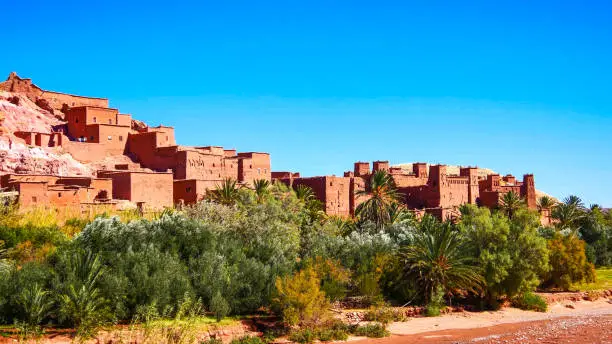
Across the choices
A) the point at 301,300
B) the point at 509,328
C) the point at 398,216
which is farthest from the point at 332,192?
the point at 301,300

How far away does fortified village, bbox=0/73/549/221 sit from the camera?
3647 centimetres

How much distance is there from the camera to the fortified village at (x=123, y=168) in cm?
3647

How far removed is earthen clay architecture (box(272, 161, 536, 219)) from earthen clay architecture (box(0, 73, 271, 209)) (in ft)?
14.9

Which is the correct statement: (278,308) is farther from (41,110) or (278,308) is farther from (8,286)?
(41,110)

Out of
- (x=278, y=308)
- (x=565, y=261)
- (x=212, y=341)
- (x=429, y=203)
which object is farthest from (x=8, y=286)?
(x=429, y=203)

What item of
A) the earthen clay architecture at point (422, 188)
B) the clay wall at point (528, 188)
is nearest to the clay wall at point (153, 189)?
the earthen clay architecture at point (422, 188)

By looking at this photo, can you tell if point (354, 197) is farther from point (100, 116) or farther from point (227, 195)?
point (100, 116)

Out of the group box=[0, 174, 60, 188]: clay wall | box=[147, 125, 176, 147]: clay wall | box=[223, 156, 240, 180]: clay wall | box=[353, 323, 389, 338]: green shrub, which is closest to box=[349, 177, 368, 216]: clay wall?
box=[223, 156, 240, 180]: clay wall

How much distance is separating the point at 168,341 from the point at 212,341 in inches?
203

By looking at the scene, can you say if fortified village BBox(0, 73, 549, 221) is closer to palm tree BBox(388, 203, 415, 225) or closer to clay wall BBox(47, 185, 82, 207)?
clay wall BBox(47, 185, 82, 207)

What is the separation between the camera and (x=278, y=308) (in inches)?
981

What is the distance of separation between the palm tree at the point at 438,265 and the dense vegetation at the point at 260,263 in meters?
0.05

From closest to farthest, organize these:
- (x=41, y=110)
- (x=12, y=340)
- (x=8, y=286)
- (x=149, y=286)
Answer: (x=12, y=340), (x=8, y=286), (x=149, y=286), (x=41, y=110)

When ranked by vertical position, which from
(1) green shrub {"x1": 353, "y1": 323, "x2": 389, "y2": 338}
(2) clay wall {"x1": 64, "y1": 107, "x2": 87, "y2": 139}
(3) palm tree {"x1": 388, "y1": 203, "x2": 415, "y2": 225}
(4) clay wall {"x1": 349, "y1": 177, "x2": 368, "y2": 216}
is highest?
(2) clay wall {"x1": 64, "y1": 107, "x2": 87, "y2": 139}
